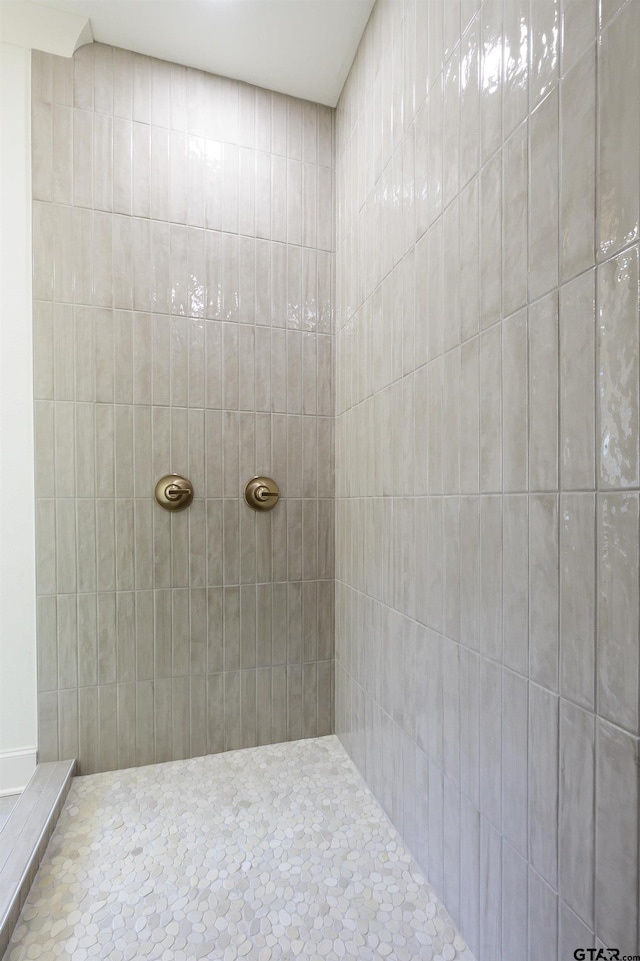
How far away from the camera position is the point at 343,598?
72.2 inches

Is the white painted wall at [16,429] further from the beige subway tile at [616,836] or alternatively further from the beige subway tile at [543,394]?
the beige subway tile at [616,836]

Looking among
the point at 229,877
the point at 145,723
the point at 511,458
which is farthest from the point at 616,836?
the point at 145,723

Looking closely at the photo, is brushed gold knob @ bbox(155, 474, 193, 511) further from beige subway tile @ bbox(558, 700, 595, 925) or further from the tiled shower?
beige subway tile @ bbox(558, 700, 595, 925)

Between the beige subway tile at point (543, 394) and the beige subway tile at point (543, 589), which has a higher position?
the beige subway tile at point (543, 394)

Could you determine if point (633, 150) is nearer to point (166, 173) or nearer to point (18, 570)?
point (166, 173)

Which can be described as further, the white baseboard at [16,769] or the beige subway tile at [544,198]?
the white baseboard at [16,769]

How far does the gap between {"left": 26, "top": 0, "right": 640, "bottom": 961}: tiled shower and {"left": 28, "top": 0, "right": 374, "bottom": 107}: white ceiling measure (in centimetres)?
7

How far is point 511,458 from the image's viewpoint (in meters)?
0.88

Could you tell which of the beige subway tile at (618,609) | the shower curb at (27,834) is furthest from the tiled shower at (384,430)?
the shower curb at (27,834)

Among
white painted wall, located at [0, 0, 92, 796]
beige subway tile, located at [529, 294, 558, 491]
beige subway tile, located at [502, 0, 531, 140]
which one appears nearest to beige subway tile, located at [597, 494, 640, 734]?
beige subway tile, located at [529, 294, 558, 491]

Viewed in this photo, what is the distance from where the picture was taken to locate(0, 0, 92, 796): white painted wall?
1.59m

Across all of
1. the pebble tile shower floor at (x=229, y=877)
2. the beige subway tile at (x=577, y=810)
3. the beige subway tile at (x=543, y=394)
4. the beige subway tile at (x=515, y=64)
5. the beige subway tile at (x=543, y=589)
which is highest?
the beige subway tile at (x=515, y=64)

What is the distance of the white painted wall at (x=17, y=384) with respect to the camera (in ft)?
5.21

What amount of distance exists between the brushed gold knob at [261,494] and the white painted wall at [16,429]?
720 mm
